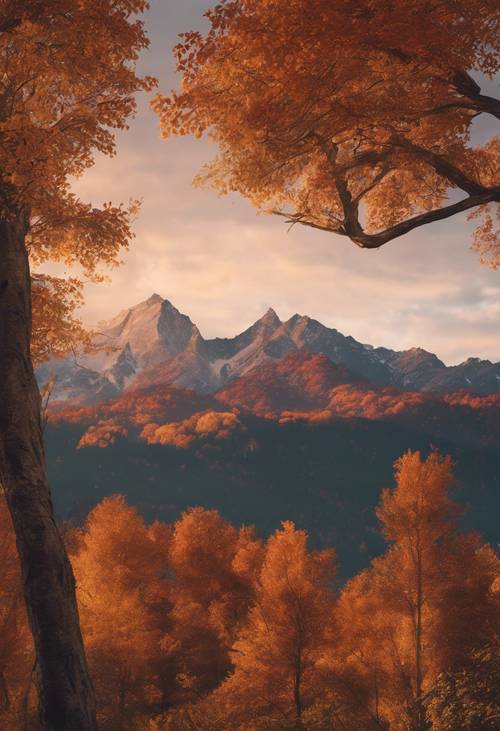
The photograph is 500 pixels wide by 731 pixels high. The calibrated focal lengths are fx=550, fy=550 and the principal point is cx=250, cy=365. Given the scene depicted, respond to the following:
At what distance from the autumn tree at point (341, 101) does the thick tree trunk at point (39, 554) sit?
388 cm

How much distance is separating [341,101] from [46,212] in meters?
4.22

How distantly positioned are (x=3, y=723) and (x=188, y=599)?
1853cm

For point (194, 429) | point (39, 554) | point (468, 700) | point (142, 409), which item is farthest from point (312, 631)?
point (142, 409)

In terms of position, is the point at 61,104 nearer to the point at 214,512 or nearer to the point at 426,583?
the point at 426,583

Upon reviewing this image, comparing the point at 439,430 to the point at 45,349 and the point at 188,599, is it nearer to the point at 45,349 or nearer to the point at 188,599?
the point at 188,599

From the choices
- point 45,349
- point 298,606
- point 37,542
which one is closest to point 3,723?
point 45,349

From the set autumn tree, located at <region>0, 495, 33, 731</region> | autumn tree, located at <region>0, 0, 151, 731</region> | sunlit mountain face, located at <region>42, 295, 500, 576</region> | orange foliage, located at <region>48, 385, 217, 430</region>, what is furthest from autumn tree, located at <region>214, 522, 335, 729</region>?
orange foliage, located at <region>48, 385, 217, 430</region>

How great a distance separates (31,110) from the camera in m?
7.05

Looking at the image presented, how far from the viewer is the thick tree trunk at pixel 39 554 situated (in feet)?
16.8

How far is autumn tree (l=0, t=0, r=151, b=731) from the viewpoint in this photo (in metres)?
5.19

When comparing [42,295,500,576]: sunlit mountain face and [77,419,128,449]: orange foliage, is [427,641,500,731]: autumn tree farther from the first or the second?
[77,419,128,449]: orange foliage

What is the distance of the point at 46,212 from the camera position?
Result: 7691mm

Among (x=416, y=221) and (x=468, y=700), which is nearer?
(x=468, y=700)

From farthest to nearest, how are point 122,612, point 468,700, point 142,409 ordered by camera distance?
point 142,409, point 122,612, point 468,700
